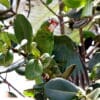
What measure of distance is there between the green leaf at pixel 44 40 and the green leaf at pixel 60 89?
6cm

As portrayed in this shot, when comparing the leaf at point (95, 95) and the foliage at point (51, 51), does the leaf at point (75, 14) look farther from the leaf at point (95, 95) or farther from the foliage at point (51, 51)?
the leaf at point (95, 95)

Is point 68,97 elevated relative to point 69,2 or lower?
lower

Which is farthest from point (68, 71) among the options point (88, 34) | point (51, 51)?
point (88, 34)

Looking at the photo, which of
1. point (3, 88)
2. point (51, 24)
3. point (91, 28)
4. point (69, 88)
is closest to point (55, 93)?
point (69, 88)

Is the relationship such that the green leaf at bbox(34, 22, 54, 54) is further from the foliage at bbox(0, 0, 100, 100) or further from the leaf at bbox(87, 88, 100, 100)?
the leaf at bbox(87, 88, 100, 100)

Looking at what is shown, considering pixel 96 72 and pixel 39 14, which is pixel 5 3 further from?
pixel 96 72

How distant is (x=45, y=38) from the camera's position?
19.4 inches

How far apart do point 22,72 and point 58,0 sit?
143 mm

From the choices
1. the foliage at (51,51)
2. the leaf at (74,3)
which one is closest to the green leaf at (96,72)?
the foliage at (51,51)

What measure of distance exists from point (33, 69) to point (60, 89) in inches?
2.0

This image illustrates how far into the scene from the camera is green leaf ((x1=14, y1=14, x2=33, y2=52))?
1.60ft

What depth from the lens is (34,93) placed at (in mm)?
557

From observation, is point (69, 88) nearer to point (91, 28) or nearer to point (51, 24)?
point (51, 24)

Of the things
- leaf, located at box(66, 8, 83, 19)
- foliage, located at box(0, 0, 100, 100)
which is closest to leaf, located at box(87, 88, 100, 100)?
foliage, located at box(0, 0, 100, 100)
